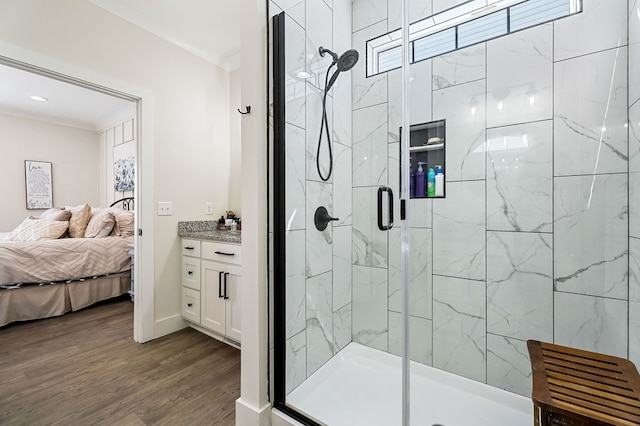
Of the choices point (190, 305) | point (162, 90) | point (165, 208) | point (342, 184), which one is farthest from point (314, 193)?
point (162, 90)

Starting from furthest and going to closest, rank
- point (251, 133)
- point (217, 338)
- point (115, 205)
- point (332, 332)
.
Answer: point (115, 205), point (217, 338), point (332, 332), point (251, 133)

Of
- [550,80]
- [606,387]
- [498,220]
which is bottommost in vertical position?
[606,387]

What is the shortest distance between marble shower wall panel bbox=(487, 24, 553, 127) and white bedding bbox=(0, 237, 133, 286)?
3.89m

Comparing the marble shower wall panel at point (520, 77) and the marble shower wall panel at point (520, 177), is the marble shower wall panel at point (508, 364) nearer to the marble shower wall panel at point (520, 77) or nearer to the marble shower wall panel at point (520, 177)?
the marble shower wall panel at point (520, 177)

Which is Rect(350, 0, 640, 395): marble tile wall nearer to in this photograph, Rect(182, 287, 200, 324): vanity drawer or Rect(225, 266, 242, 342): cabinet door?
Rect(225, 266, 242, 342): cabinet door

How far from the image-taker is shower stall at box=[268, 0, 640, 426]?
1.26m

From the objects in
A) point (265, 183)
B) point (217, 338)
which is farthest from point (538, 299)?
point (217, 338)

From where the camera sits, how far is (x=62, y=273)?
2883mm

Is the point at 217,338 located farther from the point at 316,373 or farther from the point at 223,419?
the point at 316,373

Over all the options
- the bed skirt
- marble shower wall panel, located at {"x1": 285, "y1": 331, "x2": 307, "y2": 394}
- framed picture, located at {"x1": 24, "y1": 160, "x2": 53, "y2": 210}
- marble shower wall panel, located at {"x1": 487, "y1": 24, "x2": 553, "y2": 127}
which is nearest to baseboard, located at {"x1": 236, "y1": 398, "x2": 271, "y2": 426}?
marble shower wall panel, located at {"x1": 285, "y1": 331, "x2": 307, "y2": 394}

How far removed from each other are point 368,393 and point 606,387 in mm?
962

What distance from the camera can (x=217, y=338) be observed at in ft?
7.61

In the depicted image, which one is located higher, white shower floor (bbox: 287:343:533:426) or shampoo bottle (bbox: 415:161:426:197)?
shampoo bottle (bbox: 415:161:426:197)

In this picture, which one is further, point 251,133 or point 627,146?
point 251,133
